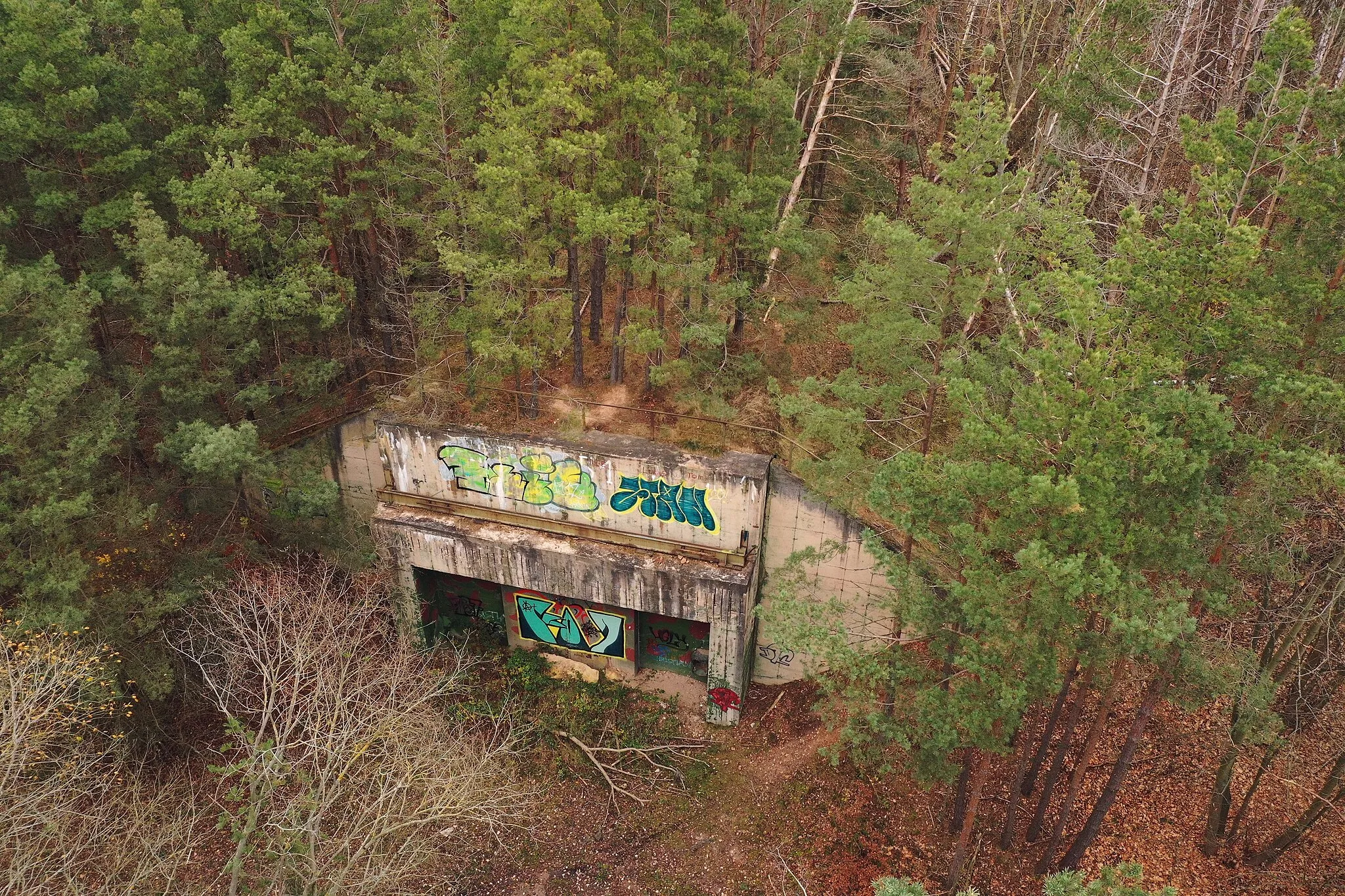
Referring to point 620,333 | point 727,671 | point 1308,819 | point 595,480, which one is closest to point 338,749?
point 595,480

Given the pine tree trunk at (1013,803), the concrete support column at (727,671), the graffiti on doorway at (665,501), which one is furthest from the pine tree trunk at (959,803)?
the graffiti on doorway at (665,501)

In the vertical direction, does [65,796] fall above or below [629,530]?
below

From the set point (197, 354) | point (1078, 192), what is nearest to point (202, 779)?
point (197, 354)

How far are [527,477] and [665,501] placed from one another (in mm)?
4064

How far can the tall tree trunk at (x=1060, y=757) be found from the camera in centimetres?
1416

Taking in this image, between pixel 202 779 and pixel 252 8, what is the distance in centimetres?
2035

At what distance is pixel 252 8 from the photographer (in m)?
20.3

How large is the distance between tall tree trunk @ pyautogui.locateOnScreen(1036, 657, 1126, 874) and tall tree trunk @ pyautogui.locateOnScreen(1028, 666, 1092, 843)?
0.29 metres

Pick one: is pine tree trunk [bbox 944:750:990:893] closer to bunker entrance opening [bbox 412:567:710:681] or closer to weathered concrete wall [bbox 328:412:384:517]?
bunker entrance opening [bbox 412:567:710:681]

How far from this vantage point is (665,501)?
2056cm

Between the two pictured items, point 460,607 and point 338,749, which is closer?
point 338,749

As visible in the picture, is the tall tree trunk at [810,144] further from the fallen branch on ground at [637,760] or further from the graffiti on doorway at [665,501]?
the fallen branch on ground at [637,760]

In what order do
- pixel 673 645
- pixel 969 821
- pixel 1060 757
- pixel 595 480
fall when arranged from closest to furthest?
1. pixel 969 821
2. pixel 1060 757
3. pixel 595 480
4. pixel 673 645

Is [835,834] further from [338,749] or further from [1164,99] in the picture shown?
[1164,99]
